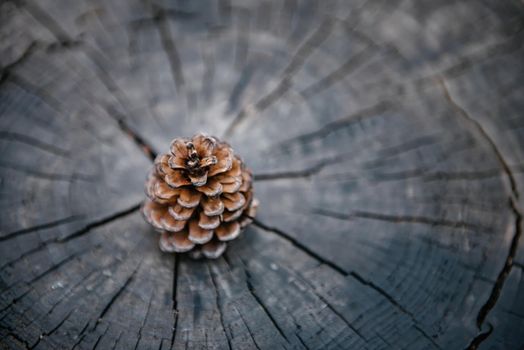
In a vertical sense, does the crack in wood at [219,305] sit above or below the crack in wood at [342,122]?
below

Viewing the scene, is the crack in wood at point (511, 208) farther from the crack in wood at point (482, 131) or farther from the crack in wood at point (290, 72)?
the crack in wood at point (290, 72)

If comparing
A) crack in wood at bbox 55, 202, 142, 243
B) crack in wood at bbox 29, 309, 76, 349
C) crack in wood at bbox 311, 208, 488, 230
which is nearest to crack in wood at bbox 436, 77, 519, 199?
crack in wood at bbox 311, 208, 488, 230

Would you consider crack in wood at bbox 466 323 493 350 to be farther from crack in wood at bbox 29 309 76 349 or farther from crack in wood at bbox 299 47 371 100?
crack in wood at bbox 29 309 76 349

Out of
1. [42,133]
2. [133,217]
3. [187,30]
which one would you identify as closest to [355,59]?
[187,30]

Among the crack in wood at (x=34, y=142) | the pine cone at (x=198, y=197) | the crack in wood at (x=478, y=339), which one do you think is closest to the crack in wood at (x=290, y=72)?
the pine cone at (x=198, y=197)

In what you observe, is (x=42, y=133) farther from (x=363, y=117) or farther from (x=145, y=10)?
(x=363, y=117)
